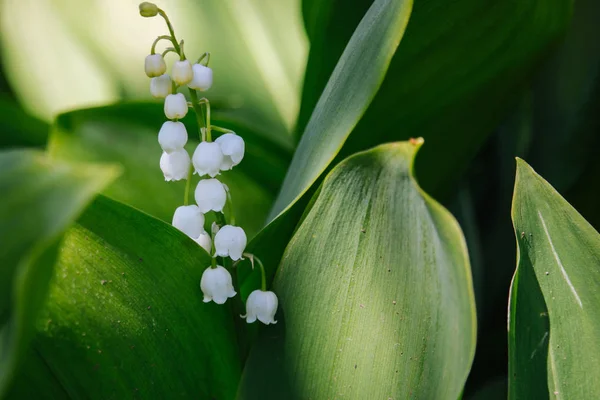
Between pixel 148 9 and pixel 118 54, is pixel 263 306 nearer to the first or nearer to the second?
pixel 148 9

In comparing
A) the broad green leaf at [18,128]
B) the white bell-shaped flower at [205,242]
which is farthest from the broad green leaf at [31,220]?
the broad green leaf at [18,128]

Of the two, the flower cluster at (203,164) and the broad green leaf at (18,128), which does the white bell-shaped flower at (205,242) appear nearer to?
the flower cluster at (203,164)

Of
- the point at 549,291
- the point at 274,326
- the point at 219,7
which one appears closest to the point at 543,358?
the point at 549,291

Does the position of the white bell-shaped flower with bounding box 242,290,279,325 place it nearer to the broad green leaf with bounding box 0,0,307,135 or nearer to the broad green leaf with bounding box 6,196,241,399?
the broad green leaf with bounding box 6,196,241,399

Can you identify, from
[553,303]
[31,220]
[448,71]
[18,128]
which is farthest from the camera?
[18,128]

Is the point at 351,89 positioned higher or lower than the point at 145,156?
higher

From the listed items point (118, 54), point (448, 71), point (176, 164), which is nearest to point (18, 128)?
point (118, 54)
